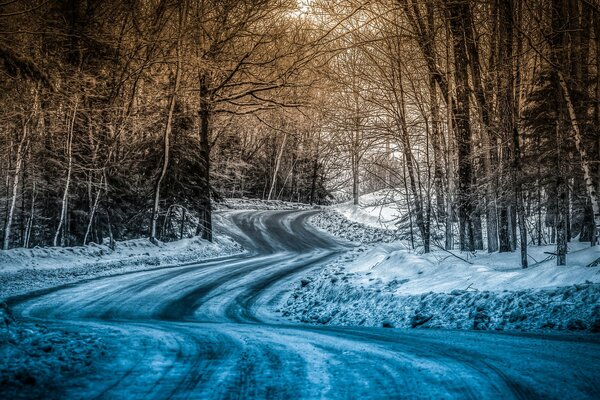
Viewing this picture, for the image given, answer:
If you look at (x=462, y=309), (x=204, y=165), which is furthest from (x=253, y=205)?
(x=462, y=309)

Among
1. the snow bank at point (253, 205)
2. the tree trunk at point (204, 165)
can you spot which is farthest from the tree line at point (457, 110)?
the snow bank at point (253, 205)

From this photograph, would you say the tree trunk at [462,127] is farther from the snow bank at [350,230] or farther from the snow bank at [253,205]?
the snow bank at [253,205]

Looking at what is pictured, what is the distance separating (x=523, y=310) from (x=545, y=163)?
7.85 metres

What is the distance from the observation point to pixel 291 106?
20.5 m

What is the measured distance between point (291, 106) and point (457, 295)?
14774mm

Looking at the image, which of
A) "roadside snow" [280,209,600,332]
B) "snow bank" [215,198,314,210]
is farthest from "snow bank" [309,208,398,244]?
"roadside snow" [280,209,600,332]

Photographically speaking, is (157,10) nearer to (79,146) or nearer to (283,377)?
(79,146)

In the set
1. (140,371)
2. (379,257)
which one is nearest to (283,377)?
(140,371)

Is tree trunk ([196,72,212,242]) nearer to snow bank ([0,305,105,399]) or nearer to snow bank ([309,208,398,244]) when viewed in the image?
snow bank ([309,208,398,244])

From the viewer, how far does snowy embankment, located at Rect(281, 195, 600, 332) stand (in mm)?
5711

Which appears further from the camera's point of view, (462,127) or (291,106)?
(291,106)

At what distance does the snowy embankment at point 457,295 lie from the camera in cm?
571

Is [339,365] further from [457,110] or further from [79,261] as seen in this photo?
[79,261]

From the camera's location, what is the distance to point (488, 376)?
3188 mm
